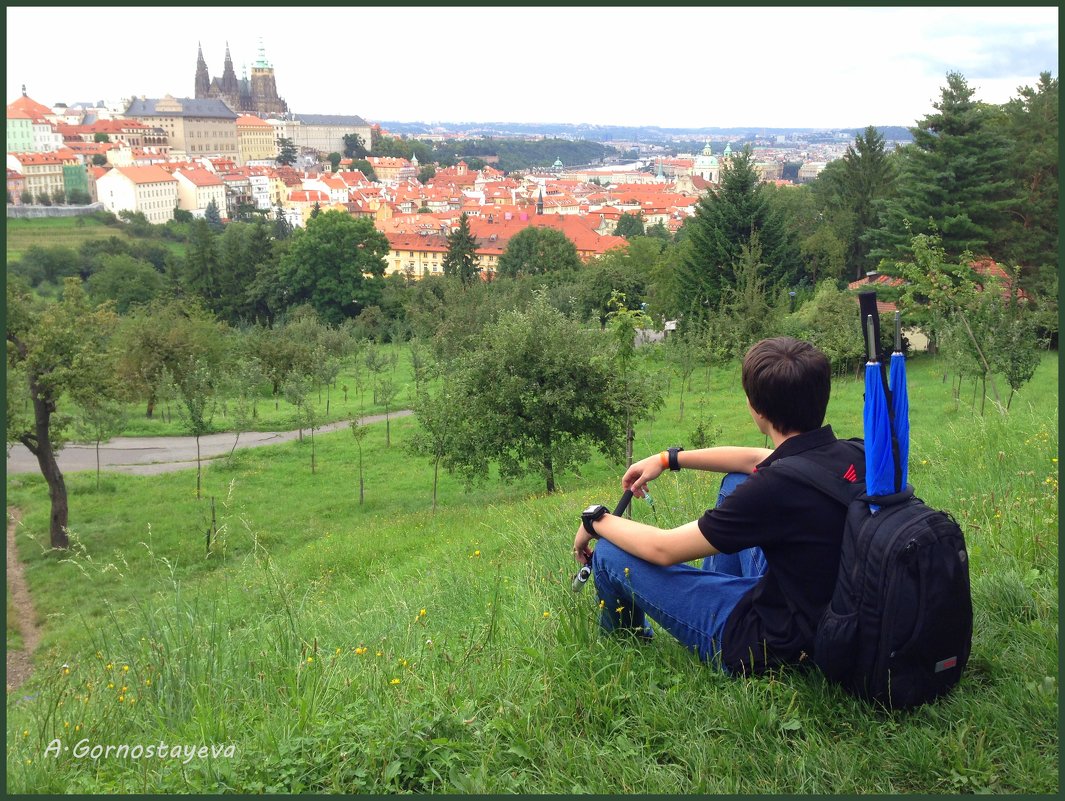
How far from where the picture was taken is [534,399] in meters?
14.1

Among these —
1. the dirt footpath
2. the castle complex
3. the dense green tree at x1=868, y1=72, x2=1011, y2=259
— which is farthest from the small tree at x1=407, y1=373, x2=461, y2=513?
the castle complex

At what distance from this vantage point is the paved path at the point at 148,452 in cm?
2180

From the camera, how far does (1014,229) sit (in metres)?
27.0

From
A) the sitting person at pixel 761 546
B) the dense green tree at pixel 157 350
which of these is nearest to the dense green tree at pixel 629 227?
the dense green tree at pixel 157 350

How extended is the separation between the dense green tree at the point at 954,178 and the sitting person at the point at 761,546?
2470cm

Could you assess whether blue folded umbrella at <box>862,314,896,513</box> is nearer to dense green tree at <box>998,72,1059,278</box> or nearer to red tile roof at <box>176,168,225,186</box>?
dense green tree at <box>998,72,1059,278</box>

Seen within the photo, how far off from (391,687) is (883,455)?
174cm

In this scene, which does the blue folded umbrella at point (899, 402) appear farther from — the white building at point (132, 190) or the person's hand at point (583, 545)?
the white building at point (132, 190)

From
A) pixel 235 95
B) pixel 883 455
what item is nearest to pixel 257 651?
pixel 883 455

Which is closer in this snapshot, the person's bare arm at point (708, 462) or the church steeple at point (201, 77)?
the person's bare arm at point (708, 462)

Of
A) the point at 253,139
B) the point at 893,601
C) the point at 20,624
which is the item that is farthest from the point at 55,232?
the point at 893,601

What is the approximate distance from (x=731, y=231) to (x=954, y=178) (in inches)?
290

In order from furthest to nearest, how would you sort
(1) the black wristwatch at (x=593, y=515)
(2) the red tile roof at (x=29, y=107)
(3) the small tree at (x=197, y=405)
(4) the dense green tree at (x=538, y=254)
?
1. (2) the red tile roof at (x=29, y=107)
2. (4) the dense green tree at (x=538, y=254)
3. (3) the small tree at (x=197, y=405)
4. (1) the black wristwatch at (x=593, y=515)

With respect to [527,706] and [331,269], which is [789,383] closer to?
[527,706]
